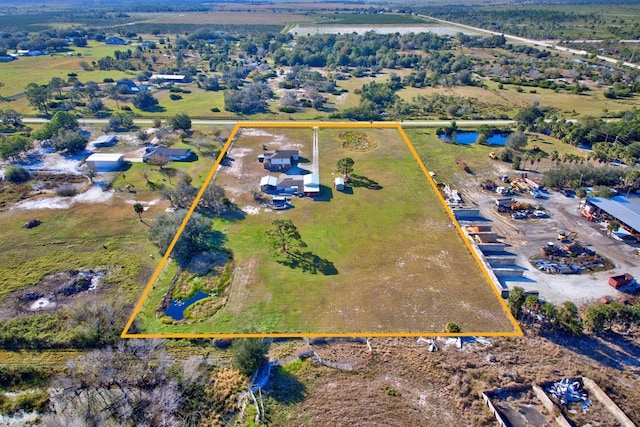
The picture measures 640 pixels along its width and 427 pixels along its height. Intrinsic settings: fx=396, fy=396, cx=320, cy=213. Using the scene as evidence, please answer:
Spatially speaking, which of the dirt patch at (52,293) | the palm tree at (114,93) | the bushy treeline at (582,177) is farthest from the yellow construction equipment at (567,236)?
the palm tree at (114,93)

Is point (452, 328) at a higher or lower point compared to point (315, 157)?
lower

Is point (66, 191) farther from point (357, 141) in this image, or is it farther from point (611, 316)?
point (611, 316)

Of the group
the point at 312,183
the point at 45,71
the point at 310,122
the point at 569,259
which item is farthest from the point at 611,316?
the point at 45,71

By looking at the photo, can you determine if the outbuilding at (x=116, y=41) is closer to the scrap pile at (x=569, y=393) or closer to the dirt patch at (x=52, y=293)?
the dirt patch at (x=52, y=293)

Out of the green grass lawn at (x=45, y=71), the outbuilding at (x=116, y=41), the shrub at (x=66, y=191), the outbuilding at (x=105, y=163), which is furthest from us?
the outbuilding at (x=116, y=41)

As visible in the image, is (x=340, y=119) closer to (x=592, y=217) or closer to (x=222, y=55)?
(x=592, y=217)

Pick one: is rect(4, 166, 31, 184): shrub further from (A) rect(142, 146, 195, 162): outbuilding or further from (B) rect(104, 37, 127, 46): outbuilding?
(B) rect(104, 37, 127, 46): outbuilding

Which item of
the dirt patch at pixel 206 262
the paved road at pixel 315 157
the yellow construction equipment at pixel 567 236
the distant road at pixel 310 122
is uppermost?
the distant road at pixel 310 122
